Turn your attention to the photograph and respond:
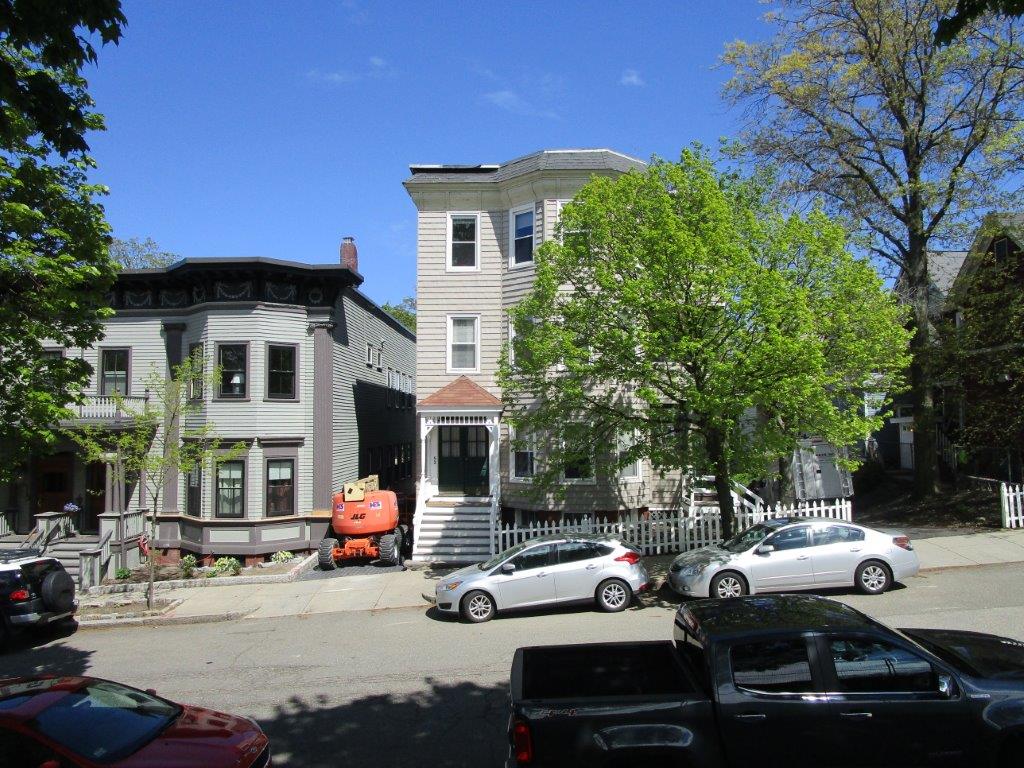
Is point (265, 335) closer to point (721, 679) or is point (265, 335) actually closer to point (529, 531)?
point (529, 531)

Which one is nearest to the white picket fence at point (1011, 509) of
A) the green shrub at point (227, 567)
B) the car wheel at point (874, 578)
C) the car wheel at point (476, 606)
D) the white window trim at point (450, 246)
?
the car wheel at point (874, 578)

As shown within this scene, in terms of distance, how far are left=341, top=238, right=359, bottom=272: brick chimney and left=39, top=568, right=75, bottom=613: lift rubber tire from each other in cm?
1605

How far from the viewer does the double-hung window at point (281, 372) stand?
21.4 m

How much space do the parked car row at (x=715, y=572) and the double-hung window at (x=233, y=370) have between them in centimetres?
1142

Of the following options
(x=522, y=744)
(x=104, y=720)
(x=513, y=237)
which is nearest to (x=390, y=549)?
(x=513, y=237)

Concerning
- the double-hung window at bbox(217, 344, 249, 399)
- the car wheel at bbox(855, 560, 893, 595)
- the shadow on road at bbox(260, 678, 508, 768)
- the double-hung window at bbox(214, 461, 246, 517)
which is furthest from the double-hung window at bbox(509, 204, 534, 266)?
the shadow on road at bbox(260, 678, 508, 768)

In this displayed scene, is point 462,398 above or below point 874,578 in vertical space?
above

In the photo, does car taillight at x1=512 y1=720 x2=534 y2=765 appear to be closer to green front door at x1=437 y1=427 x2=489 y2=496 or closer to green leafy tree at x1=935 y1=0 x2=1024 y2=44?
green leafy tree at x1=935 y1=0 x2=1024 y2=44

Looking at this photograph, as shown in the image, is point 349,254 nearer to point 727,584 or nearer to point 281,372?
point 281,372

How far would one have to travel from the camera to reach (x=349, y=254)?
27.1 m

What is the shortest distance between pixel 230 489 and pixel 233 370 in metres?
3.56

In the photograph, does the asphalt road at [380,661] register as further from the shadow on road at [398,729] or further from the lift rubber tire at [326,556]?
the lift rubber tire at [326,556]

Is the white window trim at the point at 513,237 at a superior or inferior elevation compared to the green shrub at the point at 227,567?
superior

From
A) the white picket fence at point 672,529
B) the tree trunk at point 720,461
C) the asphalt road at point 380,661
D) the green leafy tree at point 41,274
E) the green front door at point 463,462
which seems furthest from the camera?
the green front door at point 463,462
